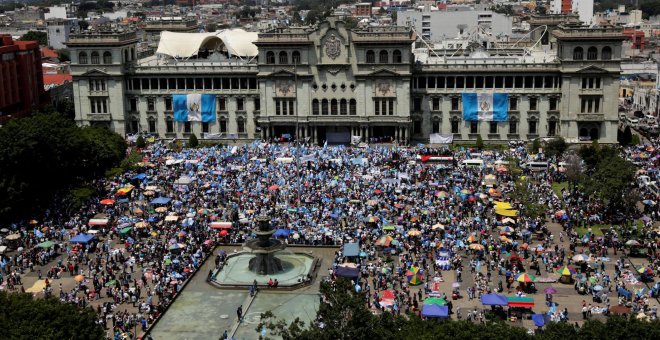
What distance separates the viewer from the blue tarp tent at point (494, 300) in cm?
5869

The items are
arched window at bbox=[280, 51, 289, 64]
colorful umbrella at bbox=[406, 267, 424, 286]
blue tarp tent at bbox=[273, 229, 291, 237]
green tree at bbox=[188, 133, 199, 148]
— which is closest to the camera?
colorful umbrella at bbox=[406, 267, 424, 286]

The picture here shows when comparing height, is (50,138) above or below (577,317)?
above

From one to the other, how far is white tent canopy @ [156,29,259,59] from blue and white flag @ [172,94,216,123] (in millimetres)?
9659

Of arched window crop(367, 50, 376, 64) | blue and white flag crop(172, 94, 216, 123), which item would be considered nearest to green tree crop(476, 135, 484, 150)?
arched window crop(367, 50, 376, 64)

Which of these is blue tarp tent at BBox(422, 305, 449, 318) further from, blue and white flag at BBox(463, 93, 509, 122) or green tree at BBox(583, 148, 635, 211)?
blue and white flag at BBox(463, 93, 509, 122)

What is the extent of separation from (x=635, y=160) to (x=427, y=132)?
29960 millimetres

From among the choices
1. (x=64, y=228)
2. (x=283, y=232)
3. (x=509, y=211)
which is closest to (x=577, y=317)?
(x=509, y=211)

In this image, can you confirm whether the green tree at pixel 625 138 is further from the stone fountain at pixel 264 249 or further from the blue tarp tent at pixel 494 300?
the stone fountain at pixel 264 249

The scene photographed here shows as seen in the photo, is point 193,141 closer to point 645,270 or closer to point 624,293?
point 645,270

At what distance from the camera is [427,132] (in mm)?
120500

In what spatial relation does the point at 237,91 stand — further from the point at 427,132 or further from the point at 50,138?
the point at 50,138

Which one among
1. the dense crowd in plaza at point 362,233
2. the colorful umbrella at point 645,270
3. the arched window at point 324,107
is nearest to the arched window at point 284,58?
the arched window at point 324,107

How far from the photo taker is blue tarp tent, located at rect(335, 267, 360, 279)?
2552 inches

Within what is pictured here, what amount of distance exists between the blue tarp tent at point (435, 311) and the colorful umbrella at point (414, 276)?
6825mm
